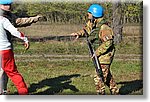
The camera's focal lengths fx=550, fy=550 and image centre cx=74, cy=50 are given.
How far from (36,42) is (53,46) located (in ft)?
0.69

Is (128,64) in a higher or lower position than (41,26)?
lower

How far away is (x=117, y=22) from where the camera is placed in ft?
20.4

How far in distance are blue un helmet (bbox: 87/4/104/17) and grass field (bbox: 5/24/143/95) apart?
15.3 inches

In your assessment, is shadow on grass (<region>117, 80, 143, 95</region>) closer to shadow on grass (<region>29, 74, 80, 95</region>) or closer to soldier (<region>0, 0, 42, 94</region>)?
shadow on grass (<region>29, 74, 80, 95</region>)

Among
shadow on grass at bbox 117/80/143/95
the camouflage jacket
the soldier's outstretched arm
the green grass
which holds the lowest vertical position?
shadow on grass at bbox 117/80/143/95

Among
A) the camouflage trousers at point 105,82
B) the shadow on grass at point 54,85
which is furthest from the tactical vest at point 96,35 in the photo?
the shadow on grass at point 54,85

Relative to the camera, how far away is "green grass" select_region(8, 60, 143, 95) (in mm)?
6020

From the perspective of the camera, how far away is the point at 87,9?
6051 millimetres

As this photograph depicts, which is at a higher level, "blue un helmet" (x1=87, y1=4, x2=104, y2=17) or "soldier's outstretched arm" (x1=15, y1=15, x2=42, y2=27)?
"blue un helmet" (x1=87, y1=4, x2=104, y2=17)

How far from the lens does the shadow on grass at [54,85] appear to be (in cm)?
606

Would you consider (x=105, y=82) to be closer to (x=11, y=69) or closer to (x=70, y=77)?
(x=70, y=77)

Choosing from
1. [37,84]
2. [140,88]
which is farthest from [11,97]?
[140,88]

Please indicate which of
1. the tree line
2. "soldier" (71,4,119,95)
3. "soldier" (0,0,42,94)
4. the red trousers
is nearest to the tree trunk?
the tree line

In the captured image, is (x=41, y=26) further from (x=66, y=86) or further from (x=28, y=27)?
(x=66, y=86)
